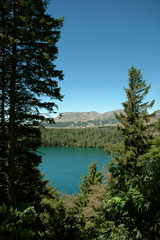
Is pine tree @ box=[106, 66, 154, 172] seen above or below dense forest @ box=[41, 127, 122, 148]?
above

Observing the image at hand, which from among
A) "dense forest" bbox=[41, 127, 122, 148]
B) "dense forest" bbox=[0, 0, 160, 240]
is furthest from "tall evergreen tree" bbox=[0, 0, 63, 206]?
"dense forest" bbox=[41, 127, 122, 148]

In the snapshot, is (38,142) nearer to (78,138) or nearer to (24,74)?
(24,74)

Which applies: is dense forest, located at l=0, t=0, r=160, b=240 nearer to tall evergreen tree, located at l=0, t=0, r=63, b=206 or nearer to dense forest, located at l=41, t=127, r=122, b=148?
tall evergreen tree, located at l=0, t=0, r=63, b=206

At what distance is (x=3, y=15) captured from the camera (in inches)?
186

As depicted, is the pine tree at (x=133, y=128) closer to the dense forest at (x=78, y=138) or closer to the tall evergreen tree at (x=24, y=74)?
the tall evergreen tree at (x=24, y=74)

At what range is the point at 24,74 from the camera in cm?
563

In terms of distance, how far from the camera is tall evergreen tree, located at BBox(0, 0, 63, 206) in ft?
15.9

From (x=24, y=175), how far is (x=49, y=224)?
8.99 m

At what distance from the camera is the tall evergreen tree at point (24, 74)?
15.9 ft

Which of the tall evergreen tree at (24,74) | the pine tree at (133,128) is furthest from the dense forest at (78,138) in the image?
the tall evergreen tree at (24,74)

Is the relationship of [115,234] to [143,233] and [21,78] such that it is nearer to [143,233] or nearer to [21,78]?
[143,233]

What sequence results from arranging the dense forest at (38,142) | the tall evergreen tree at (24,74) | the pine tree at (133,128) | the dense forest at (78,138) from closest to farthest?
the dense forest at (38,142) < the tall evergreen tree at (24,74) < the pine tree at (133,128) < the dense forest at (78,138)

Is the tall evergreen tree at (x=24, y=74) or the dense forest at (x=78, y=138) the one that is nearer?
the tall evergreen tree at (x=24, y=74)

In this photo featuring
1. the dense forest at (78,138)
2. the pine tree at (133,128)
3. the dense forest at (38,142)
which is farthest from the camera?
the dense forest at (78,138)
